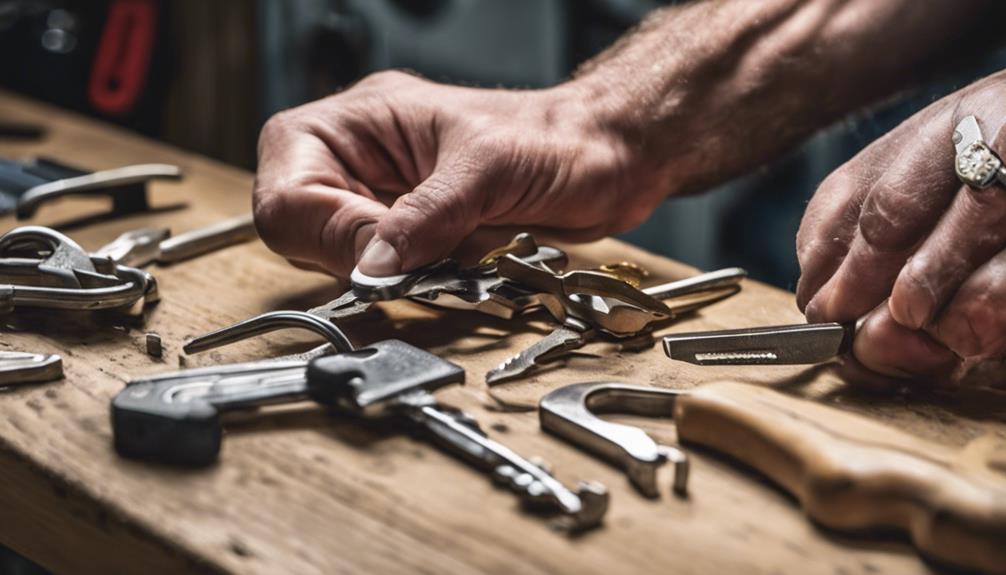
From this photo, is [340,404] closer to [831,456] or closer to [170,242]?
[831,456]

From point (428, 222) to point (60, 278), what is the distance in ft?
1.04

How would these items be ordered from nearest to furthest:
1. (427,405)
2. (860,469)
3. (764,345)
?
(860,469), (427,405), (764,345)

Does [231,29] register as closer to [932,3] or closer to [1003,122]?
[932,3]

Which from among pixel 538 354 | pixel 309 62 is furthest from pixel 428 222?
pixel 309 62

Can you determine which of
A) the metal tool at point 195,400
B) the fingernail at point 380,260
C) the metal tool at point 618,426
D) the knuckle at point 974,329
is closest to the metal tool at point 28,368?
the metal tool at point 195,400

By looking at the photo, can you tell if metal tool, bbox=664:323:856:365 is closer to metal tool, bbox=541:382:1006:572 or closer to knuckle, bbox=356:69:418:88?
metal tool, bbox=541:382:1006:572

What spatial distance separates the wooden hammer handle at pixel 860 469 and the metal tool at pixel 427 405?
11 centimetres

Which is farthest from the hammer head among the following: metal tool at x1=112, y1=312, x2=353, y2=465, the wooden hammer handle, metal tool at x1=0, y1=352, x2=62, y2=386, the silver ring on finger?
the silver ring on finger

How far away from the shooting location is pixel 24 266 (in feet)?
3.21

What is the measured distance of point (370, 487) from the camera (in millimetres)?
695

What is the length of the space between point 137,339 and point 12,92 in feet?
4.01

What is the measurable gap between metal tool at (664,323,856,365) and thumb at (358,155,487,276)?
0.73 ft

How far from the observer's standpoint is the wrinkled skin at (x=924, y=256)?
Result: 0.82 metres

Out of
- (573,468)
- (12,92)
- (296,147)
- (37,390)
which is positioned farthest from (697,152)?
(12,92)
